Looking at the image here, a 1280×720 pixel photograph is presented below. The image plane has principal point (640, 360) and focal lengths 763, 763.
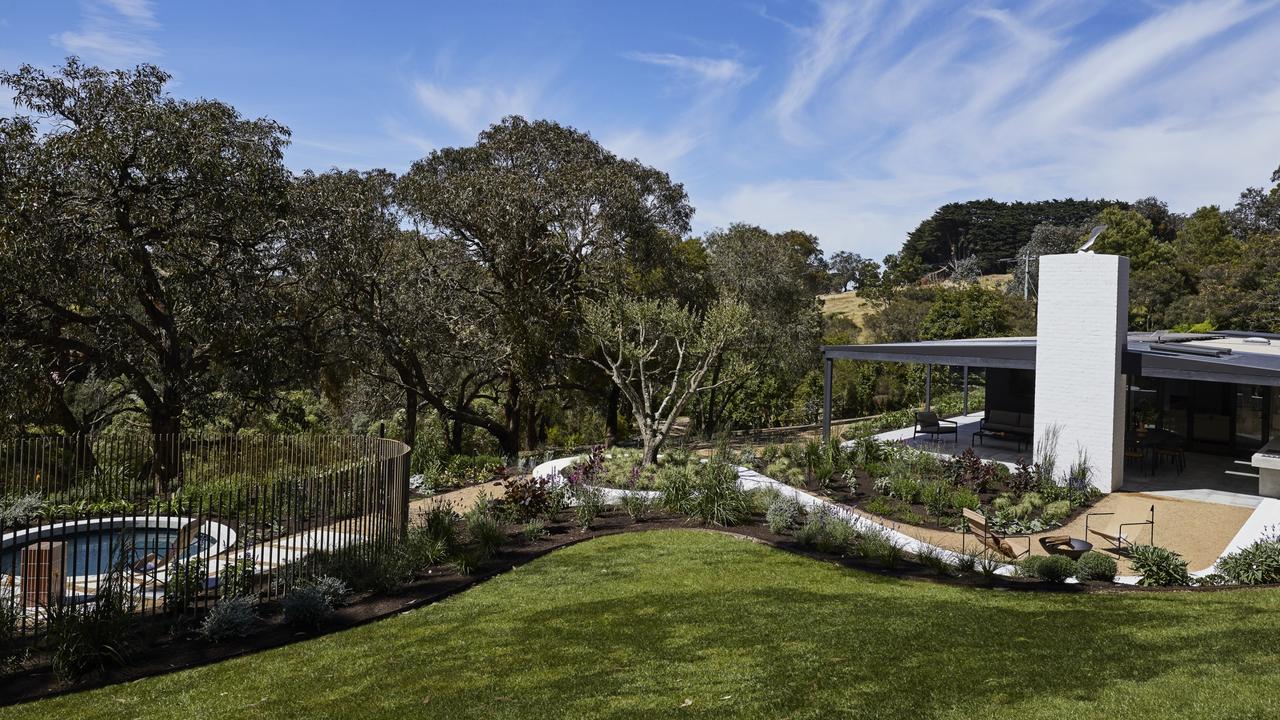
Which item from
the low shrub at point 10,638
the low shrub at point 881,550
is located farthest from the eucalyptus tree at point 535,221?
the low shrub at point 10,638

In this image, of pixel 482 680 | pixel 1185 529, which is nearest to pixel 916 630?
pixel 482 680

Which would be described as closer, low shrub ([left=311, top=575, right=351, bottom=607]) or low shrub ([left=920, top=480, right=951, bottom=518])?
low shrub ([left=311, top=575, right=351, bottom=607])

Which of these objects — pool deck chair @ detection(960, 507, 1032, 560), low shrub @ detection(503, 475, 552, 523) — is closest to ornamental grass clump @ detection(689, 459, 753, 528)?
low shrub @ detection(503, 475, 552, 523)

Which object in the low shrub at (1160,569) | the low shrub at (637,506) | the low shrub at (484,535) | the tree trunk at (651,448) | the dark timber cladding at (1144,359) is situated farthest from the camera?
the tree trunk at (651,448)

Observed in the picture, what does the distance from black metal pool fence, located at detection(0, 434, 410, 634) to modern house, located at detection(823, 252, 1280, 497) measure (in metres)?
11.5

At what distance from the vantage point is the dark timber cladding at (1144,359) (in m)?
12.8

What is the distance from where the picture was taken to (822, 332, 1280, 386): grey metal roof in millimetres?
12844

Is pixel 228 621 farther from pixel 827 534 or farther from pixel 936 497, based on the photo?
pixel 936 497

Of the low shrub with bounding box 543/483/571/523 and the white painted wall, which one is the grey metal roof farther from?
the low shrub with bounding box 543/483/571/523

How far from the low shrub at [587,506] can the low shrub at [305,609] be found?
464 centimetres

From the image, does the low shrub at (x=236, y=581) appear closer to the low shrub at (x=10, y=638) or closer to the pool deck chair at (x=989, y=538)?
the low shrub at (x=10, y=638)

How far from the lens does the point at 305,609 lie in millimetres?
7164

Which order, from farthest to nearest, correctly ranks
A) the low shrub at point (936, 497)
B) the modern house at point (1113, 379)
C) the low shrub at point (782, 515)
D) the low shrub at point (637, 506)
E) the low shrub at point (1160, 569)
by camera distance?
the modern house at point (1113, 379) < the low shrub at point (936, 497) < the low shrub at point (637, 506) < the low shrub at point (782, 515) < the low shrub at point (1160, 569)

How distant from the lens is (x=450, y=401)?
24938mm
